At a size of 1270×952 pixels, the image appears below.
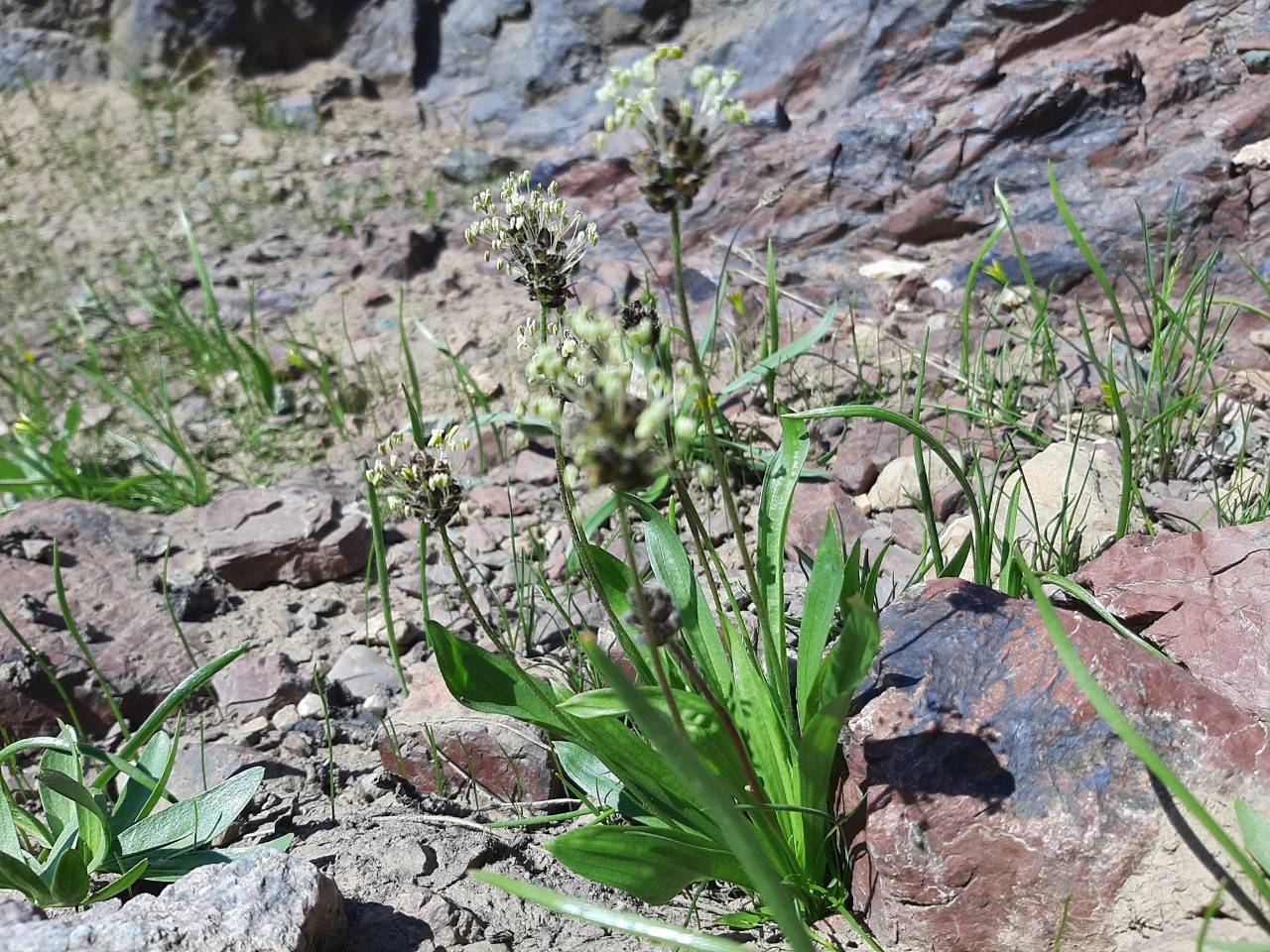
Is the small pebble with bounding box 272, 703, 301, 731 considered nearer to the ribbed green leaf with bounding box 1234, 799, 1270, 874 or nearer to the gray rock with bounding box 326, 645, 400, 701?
the gray rock with bounding box 326, 645, 400, 701

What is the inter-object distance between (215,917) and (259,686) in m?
1.29

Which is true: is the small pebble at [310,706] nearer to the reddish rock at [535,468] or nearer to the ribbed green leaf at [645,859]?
the reddish rock at [535,468]

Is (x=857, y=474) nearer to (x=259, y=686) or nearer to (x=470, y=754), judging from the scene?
(x=470, y=754)

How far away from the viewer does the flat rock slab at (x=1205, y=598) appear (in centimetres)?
196

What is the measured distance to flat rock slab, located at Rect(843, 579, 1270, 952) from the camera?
1.68 meters

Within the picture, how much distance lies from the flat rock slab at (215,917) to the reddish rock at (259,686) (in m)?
1.04

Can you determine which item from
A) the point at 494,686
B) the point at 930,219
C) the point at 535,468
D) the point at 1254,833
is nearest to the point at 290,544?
the point at 535,468

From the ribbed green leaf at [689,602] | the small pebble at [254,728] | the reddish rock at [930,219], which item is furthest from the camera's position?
the reddish rock at [930,219]

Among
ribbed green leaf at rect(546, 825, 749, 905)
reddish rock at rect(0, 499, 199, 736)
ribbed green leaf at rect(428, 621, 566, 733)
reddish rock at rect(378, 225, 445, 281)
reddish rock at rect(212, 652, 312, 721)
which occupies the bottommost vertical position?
reddish rock at rect(212, 652, 312, 721)

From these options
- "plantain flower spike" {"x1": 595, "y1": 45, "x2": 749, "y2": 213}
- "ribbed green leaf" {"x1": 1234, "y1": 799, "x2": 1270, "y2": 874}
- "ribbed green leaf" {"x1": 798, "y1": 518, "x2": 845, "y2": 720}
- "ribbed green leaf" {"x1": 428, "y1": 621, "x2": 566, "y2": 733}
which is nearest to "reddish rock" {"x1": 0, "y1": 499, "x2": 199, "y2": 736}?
"ribbed green leaf" {"x1": 428, "y1": 621, "x2": 566, "y2": 733}

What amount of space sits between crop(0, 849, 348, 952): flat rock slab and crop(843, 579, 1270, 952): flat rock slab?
104cm

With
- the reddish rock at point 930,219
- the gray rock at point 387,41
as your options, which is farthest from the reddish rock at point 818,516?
the gray rock at point 387,41

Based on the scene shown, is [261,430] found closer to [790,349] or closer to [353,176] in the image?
[790,349]

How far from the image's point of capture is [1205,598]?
2119 mm
